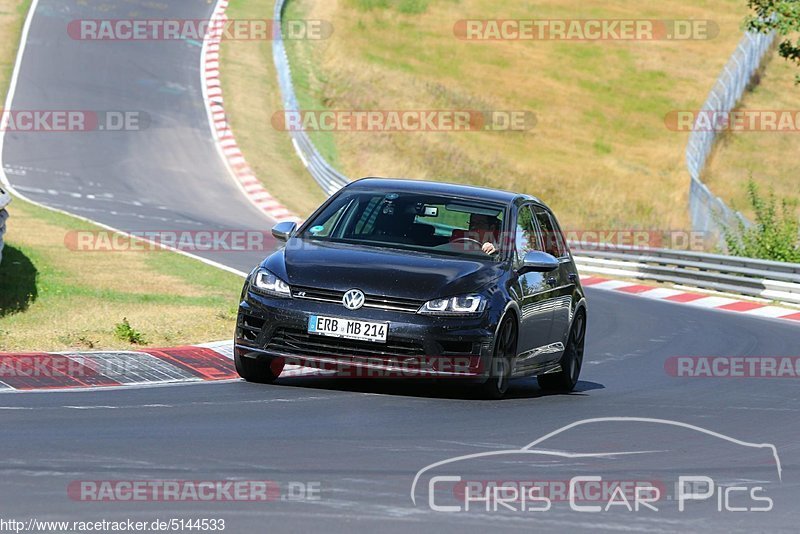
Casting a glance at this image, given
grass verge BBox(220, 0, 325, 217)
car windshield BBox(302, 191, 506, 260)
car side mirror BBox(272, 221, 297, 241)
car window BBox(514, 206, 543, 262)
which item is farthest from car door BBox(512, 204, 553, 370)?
grass verge BBox(220, 0, 325, 217)

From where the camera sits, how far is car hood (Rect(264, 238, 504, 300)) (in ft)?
33.5

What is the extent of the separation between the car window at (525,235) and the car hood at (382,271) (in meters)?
0.48

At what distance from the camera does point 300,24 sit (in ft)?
178

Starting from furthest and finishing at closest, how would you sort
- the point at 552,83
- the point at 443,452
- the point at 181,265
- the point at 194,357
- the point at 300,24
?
the point at 552,83 < the point at 300,24 < the point at 181,265 < the point at 194,357 < the point at 443,452

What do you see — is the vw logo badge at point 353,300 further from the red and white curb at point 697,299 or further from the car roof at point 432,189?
the red and white curb at point 697,299

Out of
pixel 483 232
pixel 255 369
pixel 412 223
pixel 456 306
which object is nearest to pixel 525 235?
pixel 483 232

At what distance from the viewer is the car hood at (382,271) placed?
10203 millimetres

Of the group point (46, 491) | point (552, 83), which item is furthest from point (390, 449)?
point (552, 83)

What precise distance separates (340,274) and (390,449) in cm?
242

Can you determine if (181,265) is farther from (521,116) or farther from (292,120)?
(521,116)

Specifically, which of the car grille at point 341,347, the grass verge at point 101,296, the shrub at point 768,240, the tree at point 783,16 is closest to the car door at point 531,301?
the car grille at point 341,347

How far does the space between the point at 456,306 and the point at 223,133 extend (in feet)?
97.5

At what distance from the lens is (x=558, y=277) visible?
1207 centimetres

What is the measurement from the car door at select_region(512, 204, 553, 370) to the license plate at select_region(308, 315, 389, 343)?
1343 millimetres
